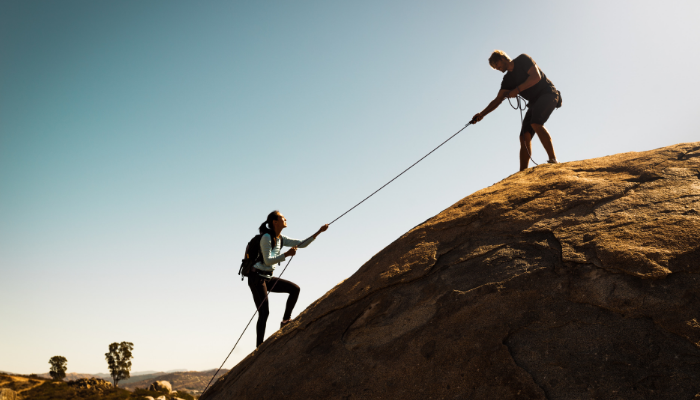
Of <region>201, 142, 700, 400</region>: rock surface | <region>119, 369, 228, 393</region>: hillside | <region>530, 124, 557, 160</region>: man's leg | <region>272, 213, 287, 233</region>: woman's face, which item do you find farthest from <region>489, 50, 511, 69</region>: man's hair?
<region>119, 369, 228, 393</region>: hillside

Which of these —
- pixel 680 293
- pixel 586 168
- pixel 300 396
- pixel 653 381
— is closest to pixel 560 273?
pixel 680 293

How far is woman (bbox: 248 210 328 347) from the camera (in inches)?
206

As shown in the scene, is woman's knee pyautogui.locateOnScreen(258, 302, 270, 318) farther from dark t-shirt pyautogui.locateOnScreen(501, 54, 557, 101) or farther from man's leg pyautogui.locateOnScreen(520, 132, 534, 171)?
dark t-shirt pyautogui.locateOnScreen(501, 54, 557, 101)

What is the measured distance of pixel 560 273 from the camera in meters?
3.22

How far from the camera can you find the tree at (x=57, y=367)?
44.9m

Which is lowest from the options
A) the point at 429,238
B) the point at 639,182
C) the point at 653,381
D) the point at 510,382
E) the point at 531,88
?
the point at 653,381

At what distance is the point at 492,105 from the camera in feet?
19.7

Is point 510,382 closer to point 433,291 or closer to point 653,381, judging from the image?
point 653,381

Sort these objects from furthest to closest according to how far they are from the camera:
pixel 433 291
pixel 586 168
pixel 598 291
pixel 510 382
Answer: pixel 586 168, pixel 433 291, pixel 598 291, pixel 510 382

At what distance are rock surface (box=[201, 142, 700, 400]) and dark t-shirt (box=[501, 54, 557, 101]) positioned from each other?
1.66 m

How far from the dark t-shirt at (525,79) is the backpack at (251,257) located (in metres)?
4.50

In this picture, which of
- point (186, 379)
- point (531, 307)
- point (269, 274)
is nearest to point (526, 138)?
point (531, 307)

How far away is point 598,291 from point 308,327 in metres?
2.88

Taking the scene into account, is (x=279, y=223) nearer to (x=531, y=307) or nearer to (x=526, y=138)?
(x=531, y=307)
